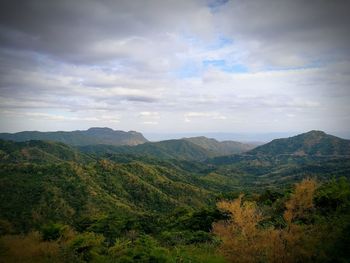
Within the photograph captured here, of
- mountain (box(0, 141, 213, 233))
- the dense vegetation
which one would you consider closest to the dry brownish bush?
the dense vegetation

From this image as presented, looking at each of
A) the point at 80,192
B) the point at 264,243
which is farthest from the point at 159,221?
the point at 80,192

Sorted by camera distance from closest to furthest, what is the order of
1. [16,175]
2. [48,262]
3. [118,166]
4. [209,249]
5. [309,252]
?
[309,252]
[48,262]
[209,249]
[16,175]
[118,166]

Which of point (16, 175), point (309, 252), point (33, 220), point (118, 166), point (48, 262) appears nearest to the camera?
point (309, 252)

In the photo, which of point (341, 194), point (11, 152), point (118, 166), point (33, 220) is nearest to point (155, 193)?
point (118, 166)

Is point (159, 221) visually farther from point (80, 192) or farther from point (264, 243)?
point (80, 192)

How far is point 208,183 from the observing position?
18312cm

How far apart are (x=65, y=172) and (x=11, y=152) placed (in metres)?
101

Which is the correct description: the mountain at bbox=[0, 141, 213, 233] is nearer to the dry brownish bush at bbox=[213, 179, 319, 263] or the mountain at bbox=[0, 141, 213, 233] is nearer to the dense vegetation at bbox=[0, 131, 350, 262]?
the dense vegetation at bbox=[0, 131, 350, 262]

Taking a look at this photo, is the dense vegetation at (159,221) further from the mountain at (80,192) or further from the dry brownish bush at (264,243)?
the mountain at (80,192)

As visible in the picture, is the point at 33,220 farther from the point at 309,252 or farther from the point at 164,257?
Result: the point at 309,252

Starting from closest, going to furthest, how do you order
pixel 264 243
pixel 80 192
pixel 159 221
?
pixel 264 243 < pixel 159 221 < pixel 80 192

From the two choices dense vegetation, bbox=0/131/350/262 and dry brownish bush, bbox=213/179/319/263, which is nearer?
dry brownish bush, bbox=213/179/319/263

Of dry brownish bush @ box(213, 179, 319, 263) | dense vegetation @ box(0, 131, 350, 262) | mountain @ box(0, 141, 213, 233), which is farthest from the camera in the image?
mountain @ box(0, 141, 213, 233)

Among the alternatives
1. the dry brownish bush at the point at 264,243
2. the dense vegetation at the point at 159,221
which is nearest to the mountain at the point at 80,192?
the dense vegetation at the point at 159,221
